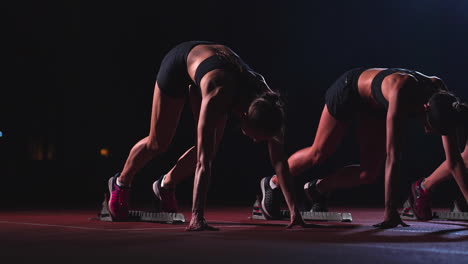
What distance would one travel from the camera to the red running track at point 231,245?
1.79m

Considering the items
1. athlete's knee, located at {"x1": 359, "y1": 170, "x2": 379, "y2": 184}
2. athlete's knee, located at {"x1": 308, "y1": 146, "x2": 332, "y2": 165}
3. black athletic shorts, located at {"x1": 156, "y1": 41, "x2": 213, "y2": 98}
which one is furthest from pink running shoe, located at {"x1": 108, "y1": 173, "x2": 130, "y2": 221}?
athlete's knee, located at {"x1": 359, "y1": 170, "x2": 379, "y2": 184}

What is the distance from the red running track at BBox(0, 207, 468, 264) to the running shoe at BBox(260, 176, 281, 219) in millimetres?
862

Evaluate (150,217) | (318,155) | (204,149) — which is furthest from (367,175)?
(204,149)

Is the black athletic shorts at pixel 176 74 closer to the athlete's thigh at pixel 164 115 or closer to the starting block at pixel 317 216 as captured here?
the athlete's thigh at pixel 164 115

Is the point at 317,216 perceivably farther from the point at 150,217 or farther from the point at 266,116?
the point at 266,116

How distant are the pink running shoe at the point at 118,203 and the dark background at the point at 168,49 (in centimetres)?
419

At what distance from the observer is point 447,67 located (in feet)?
27.1

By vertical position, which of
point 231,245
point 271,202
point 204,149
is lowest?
point 231,245

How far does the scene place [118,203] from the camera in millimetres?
3463

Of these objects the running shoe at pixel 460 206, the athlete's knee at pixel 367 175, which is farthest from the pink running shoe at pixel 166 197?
the running shoe at pixel 460 206

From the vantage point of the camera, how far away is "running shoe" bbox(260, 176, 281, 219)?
3757 millimetres

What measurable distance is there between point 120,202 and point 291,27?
18.2 feet

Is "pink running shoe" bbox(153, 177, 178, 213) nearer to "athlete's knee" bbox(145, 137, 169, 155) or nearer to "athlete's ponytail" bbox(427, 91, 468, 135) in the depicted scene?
"athlete's knee" bbox(145, 137, 169, 155)

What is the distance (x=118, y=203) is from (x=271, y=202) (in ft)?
3.11
